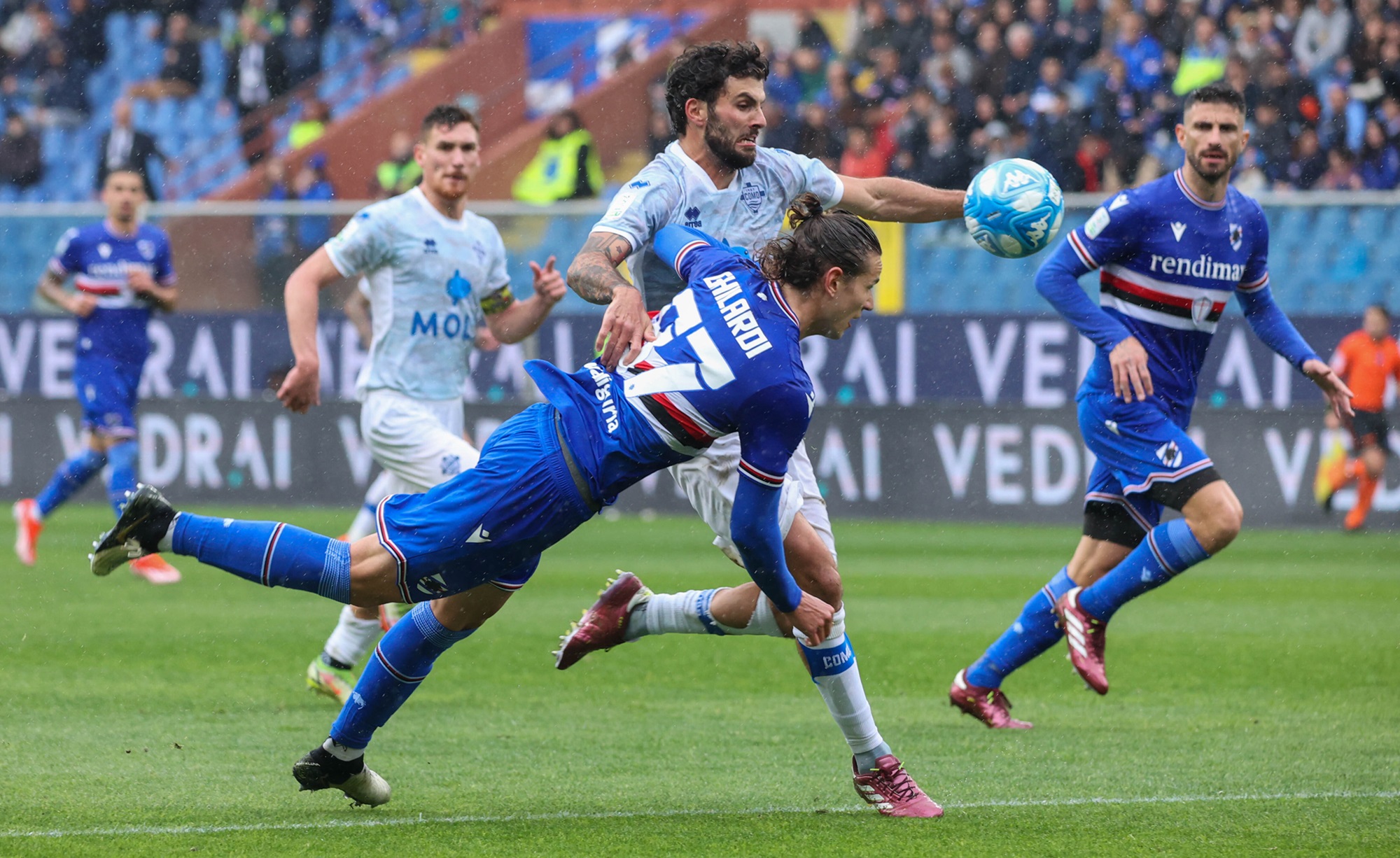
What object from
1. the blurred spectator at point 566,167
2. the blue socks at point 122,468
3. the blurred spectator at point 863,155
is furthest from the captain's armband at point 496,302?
the blurred spectator at point 566,167

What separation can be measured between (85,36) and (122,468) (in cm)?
1404

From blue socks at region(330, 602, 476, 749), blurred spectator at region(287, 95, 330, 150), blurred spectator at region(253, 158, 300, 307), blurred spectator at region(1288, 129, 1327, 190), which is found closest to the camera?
blue socks at region(330, 602, 476, 749)

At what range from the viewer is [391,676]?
5.00 m

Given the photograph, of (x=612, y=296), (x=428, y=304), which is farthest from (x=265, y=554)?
(x=428, y=304)

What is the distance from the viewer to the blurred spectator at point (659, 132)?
19.1 meters

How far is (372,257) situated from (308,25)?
15926 millimetres

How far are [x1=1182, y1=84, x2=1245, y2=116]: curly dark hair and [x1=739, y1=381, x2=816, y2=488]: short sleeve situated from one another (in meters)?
3.10

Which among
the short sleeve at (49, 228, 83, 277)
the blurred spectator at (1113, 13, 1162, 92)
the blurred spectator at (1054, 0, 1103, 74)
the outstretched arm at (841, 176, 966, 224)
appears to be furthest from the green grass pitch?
the blurred spectator at (1054, 0, 1103, 74)

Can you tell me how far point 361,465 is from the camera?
15.4 m

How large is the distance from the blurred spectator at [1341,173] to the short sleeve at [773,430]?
45.1 feet

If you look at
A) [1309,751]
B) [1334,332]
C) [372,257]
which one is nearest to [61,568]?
[372,257]

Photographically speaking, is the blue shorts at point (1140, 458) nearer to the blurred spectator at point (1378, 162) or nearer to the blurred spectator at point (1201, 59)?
the blurred spectator at point (1378, 162)

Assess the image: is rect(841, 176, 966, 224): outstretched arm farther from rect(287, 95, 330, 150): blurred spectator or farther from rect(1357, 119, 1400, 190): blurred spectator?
rect(287, 95, 330, 150): blurred spectator

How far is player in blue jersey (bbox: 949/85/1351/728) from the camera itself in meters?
6.46
